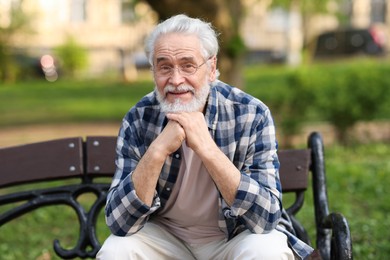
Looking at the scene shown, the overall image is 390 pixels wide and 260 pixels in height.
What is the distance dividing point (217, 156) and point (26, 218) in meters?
3.72

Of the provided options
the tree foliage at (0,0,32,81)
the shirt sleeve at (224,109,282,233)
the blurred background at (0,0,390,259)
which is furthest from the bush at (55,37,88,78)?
the shirt sleeve at (224,109,282,233)

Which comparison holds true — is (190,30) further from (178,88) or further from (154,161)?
(154,161)

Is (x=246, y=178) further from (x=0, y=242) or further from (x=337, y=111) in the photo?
(x=337, y=111)

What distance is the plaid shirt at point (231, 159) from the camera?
9.27ft

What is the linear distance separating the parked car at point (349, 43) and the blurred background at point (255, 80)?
0.04 m

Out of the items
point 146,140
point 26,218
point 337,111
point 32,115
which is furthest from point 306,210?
point 32,115

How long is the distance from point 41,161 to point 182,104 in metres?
0.98

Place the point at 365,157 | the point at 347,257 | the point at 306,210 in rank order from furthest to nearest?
the point at 365,157 < the point at 306,210 < the point at 347,257

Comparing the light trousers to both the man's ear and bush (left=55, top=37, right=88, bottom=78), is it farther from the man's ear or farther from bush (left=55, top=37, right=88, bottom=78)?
bush (left=55, top=37, right=88, bottom=78)

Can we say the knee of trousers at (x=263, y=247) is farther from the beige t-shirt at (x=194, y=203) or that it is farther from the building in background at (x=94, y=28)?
the building in background at (x=94, y=28)

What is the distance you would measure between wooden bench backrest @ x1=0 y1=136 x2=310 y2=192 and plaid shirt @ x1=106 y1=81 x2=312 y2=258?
0.54 meters

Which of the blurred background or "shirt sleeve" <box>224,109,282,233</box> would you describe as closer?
"shirt sleeve" <box>224,109,282,233</box>

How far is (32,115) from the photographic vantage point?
15281 mm

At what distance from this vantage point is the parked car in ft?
94.1
